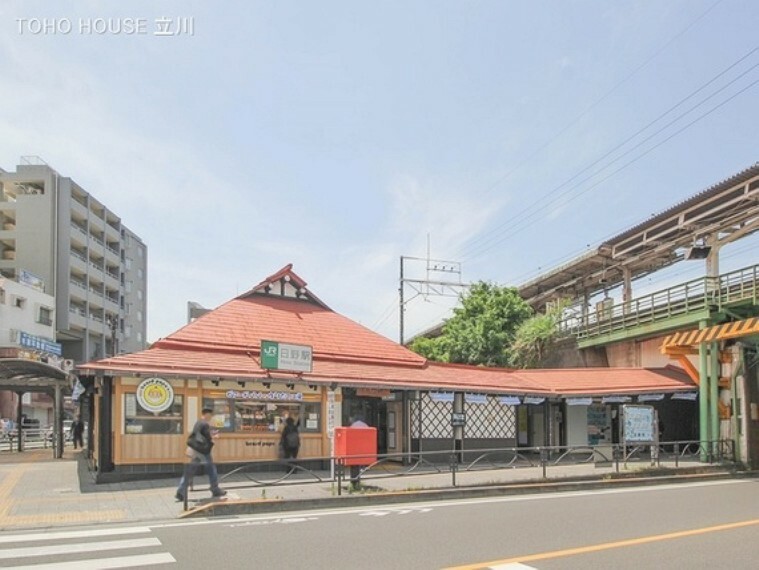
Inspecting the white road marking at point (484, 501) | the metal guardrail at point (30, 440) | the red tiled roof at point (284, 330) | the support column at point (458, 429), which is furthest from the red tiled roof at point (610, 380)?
the metal guardrail at point (30, 440)

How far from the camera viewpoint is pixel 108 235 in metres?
70.4

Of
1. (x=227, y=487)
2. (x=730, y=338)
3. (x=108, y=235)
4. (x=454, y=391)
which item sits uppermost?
(x=108, y=235)

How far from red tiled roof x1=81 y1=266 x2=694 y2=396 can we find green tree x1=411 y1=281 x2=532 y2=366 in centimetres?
829

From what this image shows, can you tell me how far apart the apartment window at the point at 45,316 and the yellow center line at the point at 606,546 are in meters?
54.9

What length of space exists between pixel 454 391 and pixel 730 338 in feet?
29.3

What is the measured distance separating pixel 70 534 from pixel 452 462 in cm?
806

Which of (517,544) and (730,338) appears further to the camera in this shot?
(730,338)

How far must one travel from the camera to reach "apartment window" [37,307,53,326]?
54938mm

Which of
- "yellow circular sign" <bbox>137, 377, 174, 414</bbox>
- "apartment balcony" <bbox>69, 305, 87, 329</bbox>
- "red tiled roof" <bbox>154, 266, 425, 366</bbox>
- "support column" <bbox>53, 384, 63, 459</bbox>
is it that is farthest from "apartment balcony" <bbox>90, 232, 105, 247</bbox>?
"yellow circular sign" <bbox>137, 377, 174, 414</bbox>

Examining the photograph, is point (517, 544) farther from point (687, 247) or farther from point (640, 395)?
point (687, 247)

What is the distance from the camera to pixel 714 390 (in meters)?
22.4

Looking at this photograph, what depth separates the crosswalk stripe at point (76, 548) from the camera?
8598mm

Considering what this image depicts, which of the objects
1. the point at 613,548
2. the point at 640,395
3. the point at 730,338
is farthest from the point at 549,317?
the point at 613,548

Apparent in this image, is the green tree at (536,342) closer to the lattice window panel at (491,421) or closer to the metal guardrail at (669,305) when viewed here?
the metal guardrail at (669,305)
